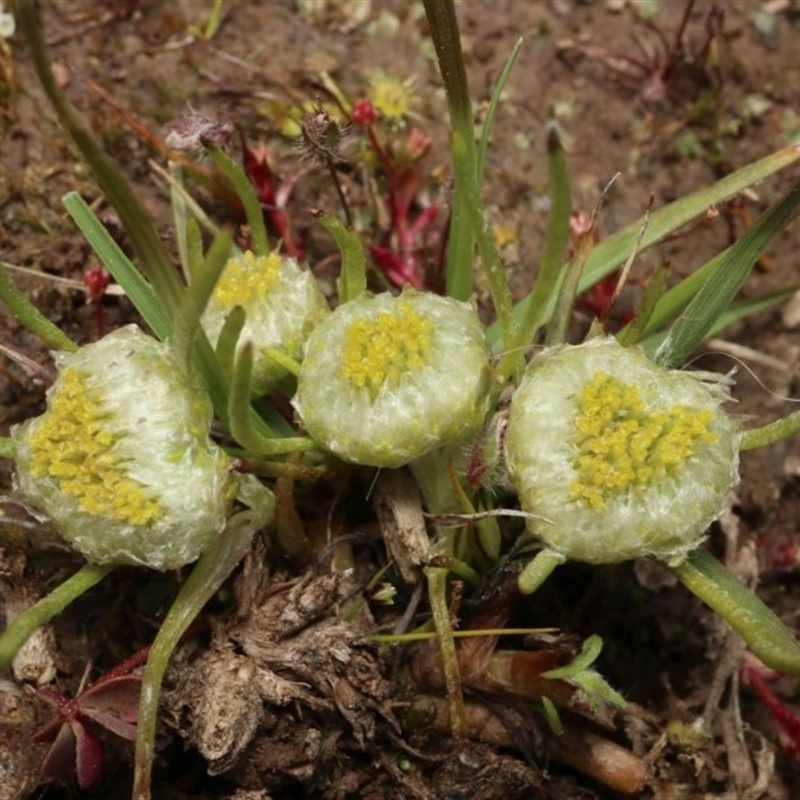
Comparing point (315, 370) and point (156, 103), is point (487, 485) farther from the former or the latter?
point (156, 103)

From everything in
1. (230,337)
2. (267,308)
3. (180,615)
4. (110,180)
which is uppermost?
(110,180)

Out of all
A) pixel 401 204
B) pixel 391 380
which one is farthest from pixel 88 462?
pixel 401 204

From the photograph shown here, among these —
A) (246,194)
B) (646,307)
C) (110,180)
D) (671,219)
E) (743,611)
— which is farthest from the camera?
(671,219)

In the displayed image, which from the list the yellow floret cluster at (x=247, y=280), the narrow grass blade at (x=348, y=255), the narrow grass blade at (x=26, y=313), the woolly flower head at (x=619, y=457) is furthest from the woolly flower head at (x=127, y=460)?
the woolly flower head at (x=619, y=457)

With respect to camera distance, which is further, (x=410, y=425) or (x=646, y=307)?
(x=646, y=307)

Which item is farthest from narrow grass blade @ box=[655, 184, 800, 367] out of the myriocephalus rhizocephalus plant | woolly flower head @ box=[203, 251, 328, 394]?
woolly flower head @ box=[203, 251, 328, 394]

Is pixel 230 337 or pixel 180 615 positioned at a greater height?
pixel 230 337

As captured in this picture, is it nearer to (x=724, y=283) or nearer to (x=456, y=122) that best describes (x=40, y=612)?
(x=456, y=122)
